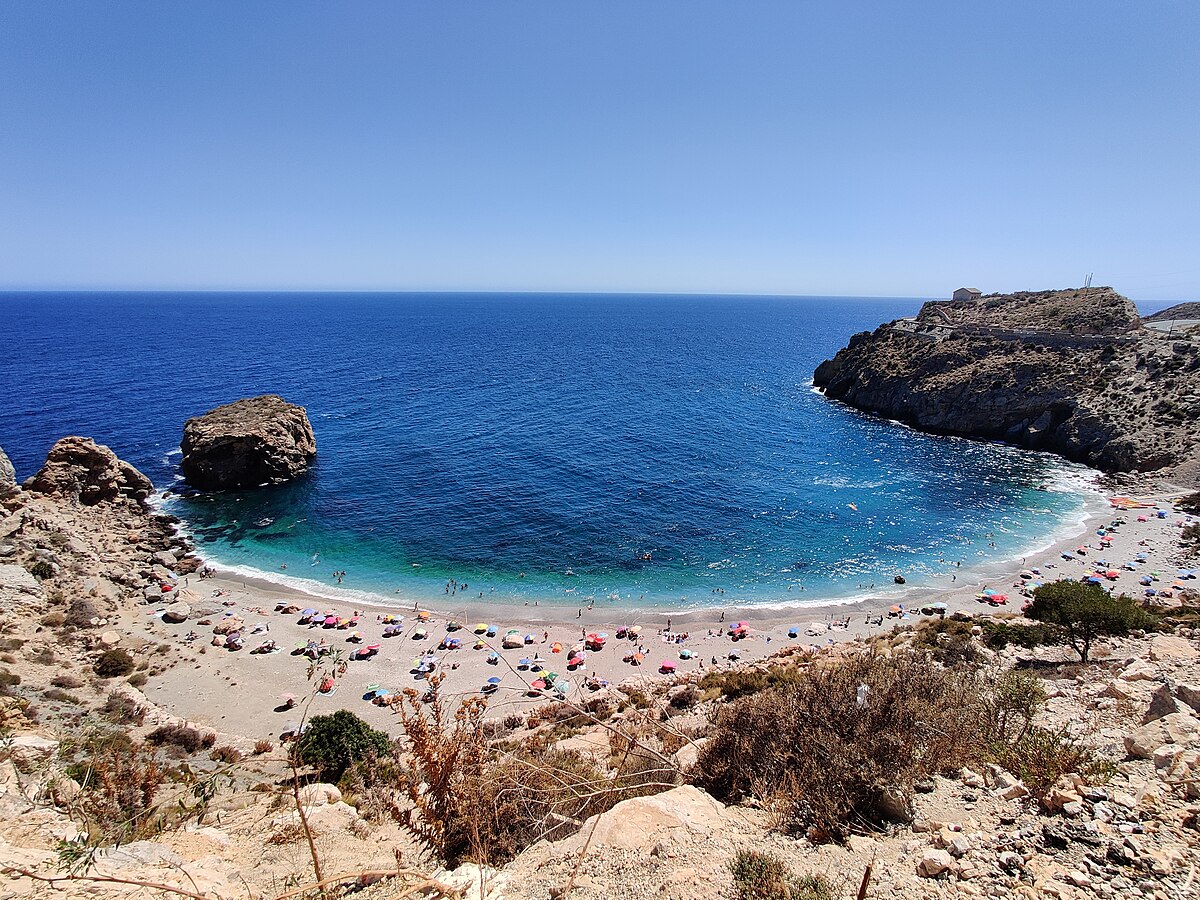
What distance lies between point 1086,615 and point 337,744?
87.8 feet

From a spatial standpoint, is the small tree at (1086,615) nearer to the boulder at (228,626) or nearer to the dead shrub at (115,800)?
the dead shrub at (115,800)

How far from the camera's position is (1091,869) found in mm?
6434

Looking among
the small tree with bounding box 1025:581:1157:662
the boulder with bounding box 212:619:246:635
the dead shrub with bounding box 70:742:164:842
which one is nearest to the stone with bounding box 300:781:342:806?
the dead shrub with bounding box 70:742:164:842

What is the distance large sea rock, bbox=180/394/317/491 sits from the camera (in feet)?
152

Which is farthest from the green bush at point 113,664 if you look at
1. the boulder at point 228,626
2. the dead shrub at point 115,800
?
the dead shrub at point 115,800

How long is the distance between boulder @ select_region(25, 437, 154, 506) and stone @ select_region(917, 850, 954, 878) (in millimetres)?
49318

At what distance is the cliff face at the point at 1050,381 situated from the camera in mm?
51750

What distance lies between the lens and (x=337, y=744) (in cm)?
1730

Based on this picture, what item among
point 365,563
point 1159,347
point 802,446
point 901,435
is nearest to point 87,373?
point 365,563

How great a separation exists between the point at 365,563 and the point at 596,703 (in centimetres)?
2206

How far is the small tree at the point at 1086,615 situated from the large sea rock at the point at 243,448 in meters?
53.7

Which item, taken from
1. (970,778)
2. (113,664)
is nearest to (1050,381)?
(970,778)

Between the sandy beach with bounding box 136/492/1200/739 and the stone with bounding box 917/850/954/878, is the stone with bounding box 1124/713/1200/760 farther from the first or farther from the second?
the sandy beach with bounding box 136/492/1200/739

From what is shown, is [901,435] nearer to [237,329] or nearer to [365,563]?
[365,563]
